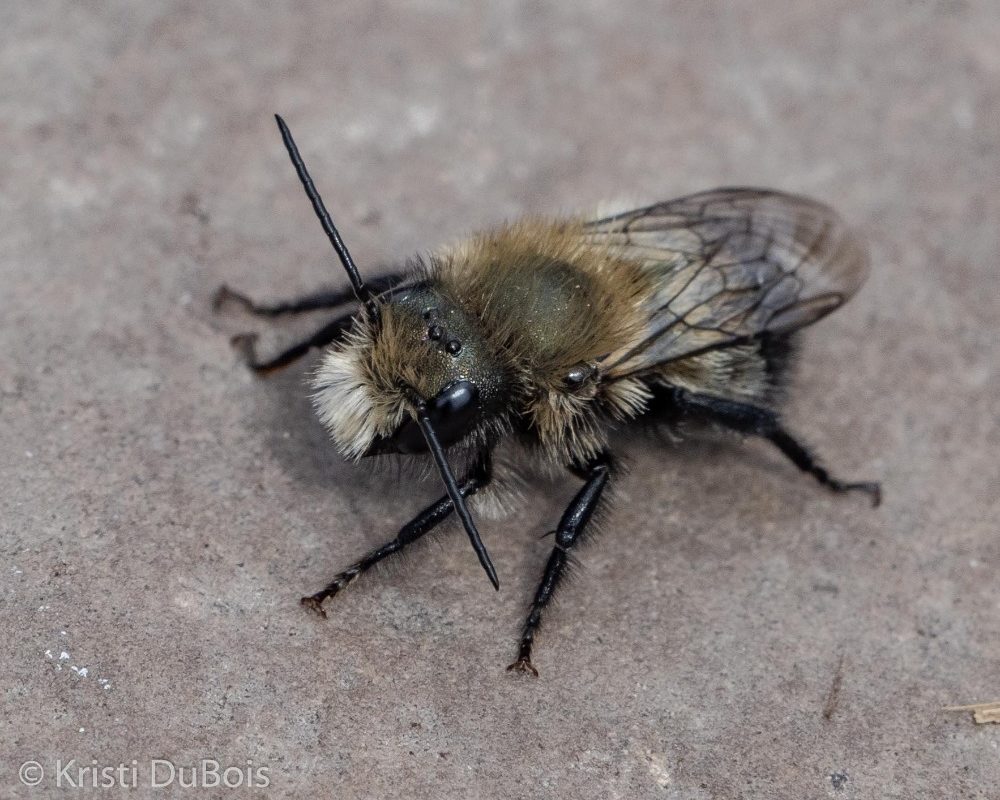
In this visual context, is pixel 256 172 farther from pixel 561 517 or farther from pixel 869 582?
pixel 869 582

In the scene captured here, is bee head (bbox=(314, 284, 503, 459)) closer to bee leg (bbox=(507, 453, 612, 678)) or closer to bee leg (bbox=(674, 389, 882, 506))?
bee leg (bbox=(507, 453, 612, 678))

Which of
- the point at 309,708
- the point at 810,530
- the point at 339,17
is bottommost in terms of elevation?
the point at 309,708

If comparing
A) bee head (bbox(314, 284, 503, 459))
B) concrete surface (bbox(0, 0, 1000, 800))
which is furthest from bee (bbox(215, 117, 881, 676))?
concrete surface (bbox(0, 0, 1000, 800))

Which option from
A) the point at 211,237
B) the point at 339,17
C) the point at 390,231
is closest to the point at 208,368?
the point at 211,237

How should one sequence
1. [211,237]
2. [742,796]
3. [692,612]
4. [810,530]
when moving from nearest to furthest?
1. [742,796]
2. [692,612]
3. [810,530]
4. [211,237]

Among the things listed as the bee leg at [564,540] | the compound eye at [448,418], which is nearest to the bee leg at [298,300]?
the compound eye at [448,418]
